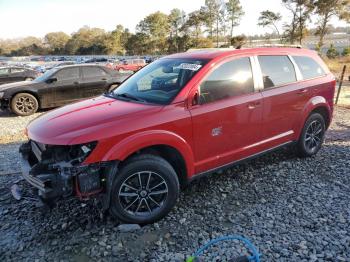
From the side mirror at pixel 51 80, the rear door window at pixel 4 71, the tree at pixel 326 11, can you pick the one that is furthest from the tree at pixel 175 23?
the side mirror at pixel 51 80

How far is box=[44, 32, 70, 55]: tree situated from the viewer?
305 ft

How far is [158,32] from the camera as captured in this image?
2606 inches

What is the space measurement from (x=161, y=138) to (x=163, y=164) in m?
0.29

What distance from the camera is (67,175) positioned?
326cm

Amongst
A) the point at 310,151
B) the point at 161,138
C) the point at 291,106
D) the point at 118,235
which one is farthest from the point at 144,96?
the point at 310,151

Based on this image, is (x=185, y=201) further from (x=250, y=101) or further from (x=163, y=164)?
(x=250, y=101)

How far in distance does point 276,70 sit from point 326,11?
45721 mm

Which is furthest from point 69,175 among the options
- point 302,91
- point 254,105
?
point 302,91

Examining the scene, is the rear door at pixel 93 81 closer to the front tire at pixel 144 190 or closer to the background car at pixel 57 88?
the background car at pixel 57 88

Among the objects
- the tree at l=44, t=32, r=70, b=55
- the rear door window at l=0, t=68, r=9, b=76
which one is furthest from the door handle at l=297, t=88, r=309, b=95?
the tree at l=44, t=32, r=70, b=55

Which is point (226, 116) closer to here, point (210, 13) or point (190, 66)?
point (190, 66)

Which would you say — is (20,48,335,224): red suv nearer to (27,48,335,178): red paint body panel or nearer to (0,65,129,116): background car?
(27,48,335,178): red paint body panel

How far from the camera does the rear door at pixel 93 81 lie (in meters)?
11.1

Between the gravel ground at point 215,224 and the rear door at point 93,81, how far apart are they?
631 centimetres
